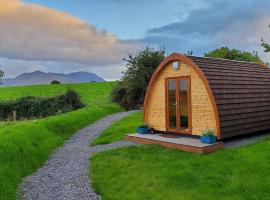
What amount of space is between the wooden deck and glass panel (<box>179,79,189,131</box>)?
62cm

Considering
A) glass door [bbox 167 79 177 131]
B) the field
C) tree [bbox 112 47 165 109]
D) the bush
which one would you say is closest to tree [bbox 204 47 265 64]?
tree [bbox 112 47 165 109]

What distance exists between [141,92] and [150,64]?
2585 millimetres

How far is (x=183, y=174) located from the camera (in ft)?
29.1

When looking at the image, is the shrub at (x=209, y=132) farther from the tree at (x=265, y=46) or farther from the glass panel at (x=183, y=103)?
the tree at (x=265, y=46)

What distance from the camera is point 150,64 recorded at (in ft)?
99.7

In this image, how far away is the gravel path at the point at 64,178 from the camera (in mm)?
8141

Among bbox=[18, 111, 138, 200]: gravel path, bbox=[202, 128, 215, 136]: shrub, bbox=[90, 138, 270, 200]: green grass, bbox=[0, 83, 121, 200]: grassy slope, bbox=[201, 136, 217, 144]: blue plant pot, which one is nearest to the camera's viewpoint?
bbox=[90, 138, 270, 200]: green grass

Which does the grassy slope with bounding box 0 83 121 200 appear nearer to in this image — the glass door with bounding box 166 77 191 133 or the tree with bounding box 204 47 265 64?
the glass door with bounding box 166 77 191 133

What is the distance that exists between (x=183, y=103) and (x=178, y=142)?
6.94ft

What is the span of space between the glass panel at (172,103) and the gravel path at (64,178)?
2066 mm

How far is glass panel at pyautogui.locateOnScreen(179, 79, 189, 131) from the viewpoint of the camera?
13.7 m

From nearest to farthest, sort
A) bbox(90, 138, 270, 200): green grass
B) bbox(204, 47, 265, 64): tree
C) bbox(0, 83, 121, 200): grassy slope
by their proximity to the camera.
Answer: bbox(90, 138, 270, 200): green grass → bbox(0, 83, 121, 200): grassy slope → bbox(204, 47, 265, 64): tree

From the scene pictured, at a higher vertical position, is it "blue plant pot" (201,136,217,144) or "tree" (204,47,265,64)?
"tree" (204,47,265,64)

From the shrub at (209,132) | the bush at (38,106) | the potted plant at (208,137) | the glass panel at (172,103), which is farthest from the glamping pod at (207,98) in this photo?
the bush at (38,106)
